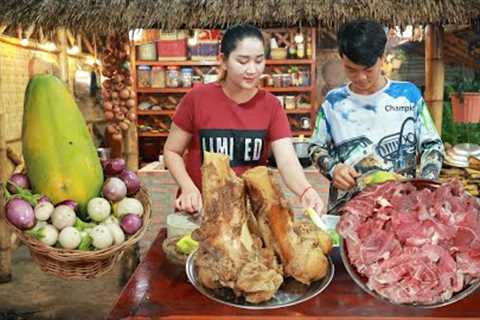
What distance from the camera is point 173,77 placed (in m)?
7.84

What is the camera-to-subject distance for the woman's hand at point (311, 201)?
1.65 meters

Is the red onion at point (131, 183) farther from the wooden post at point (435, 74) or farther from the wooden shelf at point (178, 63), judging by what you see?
the wooden shelf at point (178, 63)

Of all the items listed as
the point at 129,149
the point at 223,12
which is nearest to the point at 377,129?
the point at 223,12

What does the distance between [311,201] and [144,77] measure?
6617mm

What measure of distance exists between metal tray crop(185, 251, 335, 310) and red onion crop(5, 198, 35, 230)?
1.65 feet

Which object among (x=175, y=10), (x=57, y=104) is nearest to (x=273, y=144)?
(x=57, y=104)

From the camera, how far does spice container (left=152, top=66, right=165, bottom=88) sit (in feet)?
25.9

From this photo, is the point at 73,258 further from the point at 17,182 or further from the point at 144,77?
the point at 144,77

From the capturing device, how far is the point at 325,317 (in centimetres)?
117

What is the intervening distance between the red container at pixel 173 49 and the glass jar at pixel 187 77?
193 mm

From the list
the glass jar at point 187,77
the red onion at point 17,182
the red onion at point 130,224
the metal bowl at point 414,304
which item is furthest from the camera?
the glass jar at point 187,77

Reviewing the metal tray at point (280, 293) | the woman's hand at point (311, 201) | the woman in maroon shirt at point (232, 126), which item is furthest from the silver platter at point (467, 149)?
the metal tray at point (280, 293)

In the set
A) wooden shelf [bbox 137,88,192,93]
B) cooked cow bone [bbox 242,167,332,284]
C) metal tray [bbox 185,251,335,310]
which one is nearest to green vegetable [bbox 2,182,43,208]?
metal tray [bbox 185,251,335,310]

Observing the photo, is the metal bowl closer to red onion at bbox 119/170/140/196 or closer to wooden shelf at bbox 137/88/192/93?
red onion at bbox 119/170/140/196
